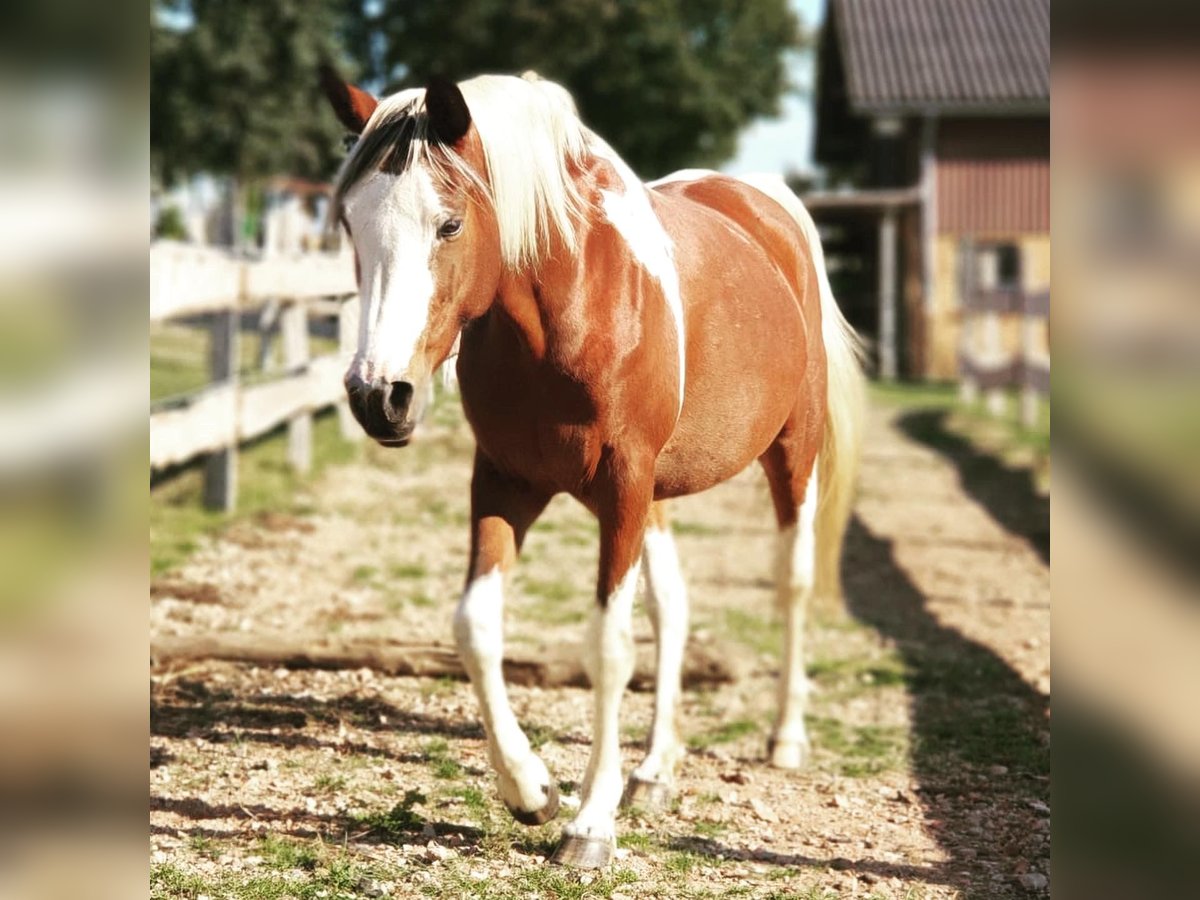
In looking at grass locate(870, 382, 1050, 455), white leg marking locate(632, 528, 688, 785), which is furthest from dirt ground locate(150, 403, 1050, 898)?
grass locate(870, 382, 1050, 455)

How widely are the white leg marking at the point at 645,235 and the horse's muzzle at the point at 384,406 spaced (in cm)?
89

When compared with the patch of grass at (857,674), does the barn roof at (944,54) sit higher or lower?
higher

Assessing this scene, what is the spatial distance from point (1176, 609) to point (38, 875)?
1119mm

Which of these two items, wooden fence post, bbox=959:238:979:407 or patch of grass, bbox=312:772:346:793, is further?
wooden fence post, bbox=959:238:979:407

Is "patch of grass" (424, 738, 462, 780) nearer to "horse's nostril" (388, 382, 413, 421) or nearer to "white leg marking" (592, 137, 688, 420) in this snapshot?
"white leg marking" (592, 137, 688, 420)

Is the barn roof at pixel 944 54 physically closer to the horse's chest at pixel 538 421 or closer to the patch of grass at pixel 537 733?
the patch of grass at pixel 537 733

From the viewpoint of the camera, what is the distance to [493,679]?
3086 millimetres

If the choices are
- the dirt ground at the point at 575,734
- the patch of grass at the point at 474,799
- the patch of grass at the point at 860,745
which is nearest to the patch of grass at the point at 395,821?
the dirt ground at the point at 575,734

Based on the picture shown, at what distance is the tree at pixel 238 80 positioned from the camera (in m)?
33.0

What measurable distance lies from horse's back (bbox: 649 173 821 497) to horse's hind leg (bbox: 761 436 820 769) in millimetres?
195

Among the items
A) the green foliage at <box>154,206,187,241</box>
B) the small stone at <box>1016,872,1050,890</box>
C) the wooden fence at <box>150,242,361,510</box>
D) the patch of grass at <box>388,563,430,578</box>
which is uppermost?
the green foliage at <box>154,206,187,241</box>

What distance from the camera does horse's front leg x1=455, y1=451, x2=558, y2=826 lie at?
3061 millimetres

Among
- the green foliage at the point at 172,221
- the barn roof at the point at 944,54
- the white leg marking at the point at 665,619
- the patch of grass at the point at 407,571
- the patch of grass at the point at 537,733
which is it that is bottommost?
the patch of grass at the point at 407,571

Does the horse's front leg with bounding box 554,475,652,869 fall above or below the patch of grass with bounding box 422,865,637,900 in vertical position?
above
